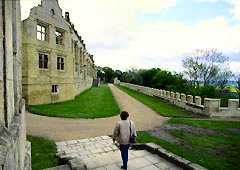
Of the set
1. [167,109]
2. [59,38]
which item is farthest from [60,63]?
[167,109]

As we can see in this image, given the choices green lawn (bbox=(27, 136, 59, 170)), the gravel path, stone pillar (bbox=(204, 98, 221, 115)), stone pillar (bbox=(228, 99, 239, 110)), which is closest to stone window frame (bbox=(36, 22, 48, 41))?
the gravel path

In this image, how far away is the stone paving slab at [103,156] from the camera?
6953mm

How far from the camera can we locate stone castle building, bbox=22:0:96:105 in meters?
18.8

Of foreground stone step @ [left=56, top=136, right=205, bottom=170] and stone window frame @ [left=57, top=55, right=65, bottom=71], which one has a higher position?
stone window frame @ [left=57, top=55, right=65, bottom=71]

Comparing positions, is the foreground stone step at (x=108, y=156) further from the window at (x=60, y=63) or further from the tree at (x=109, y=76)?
the tree at (x=109, y=76)

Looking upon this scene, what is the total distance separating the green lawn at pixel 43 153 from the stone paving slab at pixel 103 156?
24 centimetres

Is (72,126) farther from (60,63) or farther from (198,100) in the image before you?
(60,63)

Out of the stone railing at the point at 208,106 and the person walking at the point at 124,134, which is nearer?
the person walking at the point at 124,134

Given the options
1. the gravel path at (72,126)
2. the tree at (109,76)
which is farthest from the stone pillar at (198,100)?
the tree at (109,76)

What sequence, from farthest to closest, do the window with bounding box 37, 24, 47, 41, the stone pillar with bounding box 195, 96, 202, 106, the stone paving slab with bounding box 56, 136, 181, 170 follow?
the window with bounding box 37, 24, 47, 41
the stone pillar with bounding box 195, 96, 202, 106
the stone paving slab with bounding box 56, 136, 181, 170

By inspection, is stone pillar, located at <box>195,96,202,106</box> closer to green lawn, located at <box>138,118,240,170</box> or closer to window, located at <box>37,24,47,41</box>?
green lawn, located at <box>138,118,240,170</box>

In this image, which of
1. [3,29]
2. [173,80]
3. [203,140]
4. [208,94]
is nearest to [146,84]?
[173,80]

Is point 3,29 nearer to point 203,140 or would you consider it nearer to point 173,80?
point 203,140

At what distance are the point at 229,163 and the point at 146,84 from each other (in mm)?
42497
